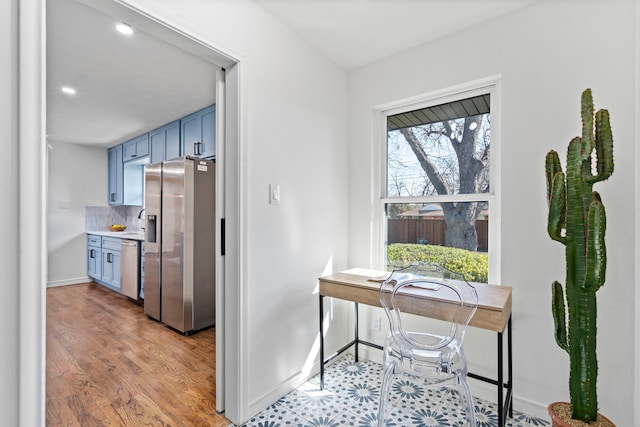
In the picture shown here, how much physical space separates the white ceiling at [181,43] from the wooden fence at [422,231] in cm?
126

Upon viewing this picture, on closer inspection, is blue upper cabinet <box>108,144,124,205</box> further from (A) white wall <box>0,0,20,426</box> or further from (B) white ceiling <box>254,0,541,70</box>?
(A) white wall <box>0,0,20,426</box>

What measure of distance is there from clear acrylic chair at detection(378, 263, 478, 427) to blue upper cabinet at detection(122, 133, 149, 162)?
400 cm

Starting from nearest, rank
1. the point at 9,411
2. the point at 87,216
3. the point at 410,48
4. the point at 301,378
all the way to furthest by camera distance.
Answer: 1. the point at 9,411
2. the point at 301,378
3. the point at 410,48
4. the point at 87,216

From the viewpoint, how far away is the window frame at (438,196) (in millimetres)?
1970

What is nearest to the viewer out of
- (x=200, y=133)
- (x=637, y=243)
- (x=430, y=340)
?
(x=637, y=243)

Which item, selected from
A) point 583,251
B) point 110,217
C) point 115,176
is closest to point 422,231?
point 583,251

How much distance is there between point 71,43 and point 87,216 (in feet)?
13.0

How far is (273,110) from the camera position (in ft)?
6.28

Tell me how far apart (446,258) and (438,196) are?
1.44 feet

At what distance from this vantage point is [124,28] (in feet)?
6.42

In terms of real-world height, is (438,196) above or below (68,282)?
above

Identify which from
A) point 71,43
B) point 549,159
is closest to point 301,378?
point 549,159

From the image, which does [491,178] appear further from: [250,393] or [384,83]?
[250,393]

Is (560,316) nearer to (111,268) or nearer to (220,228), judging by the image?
(220,228)
